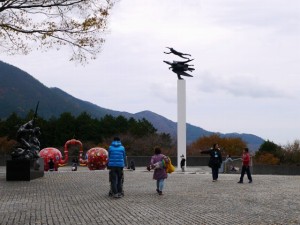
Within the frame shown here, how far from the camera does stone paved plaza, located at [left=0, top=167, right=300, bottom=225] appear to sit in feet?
30.6

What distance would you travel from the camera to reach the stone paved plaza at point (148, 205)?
30.6 ft

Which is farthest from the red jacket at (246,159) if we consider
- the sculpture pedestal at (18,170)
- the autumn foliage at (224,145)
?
the autumn foliage at (224,145)

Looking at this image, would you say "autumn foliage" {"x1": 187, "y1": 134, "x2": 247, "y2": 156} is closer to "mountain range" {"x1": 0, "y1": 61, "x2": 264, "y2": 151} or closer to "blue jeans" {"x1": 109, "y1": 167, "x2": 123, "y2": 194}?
"blue jeans" {"x1": 109, "y1": 167, "x2": 123, "y2": 194}

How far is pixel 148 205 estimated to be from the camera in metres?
11.3

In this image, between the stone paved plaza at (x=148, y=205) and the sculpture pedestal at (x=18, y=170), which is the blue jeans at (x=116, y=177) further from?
the sculpture pedestal at (x=18, y=170)

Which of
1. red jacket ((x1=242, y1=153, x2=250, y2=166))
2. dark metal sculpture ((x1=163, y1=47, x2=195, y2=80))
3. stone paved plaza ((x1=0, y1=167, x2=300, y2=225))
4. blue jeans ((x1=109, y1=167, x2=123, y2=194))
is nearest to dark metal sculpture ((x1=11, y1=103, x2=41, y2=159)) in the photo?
stone paved plaza ((x1=0, y1=167, x2=300, y2=225))

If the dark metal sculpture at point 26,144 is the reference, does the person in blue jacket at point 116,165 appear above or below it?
below

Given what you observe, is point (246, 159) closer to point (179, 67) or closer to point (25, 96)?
point (179, 67)

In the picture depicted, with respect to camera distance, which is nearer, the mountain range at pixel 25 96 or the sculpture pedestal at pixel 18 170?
the sculpture pedestal at pixel 18 170

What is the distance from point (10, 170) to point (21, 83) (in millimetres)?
154535

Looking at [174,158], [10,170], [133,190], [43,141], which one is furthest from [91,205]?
[43,141]

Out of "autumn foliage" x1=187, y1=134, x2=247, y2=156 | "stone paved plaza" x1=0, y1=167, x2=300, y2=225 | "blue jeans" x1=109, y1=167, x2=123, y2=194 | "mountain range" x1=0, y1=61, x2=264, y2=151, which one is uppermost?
"mountain range" x1=0, y1=61, x2=264, y2=151

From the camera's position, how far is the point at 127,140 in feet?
212

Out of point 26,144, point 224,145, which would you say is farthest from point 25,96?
point 26,144
